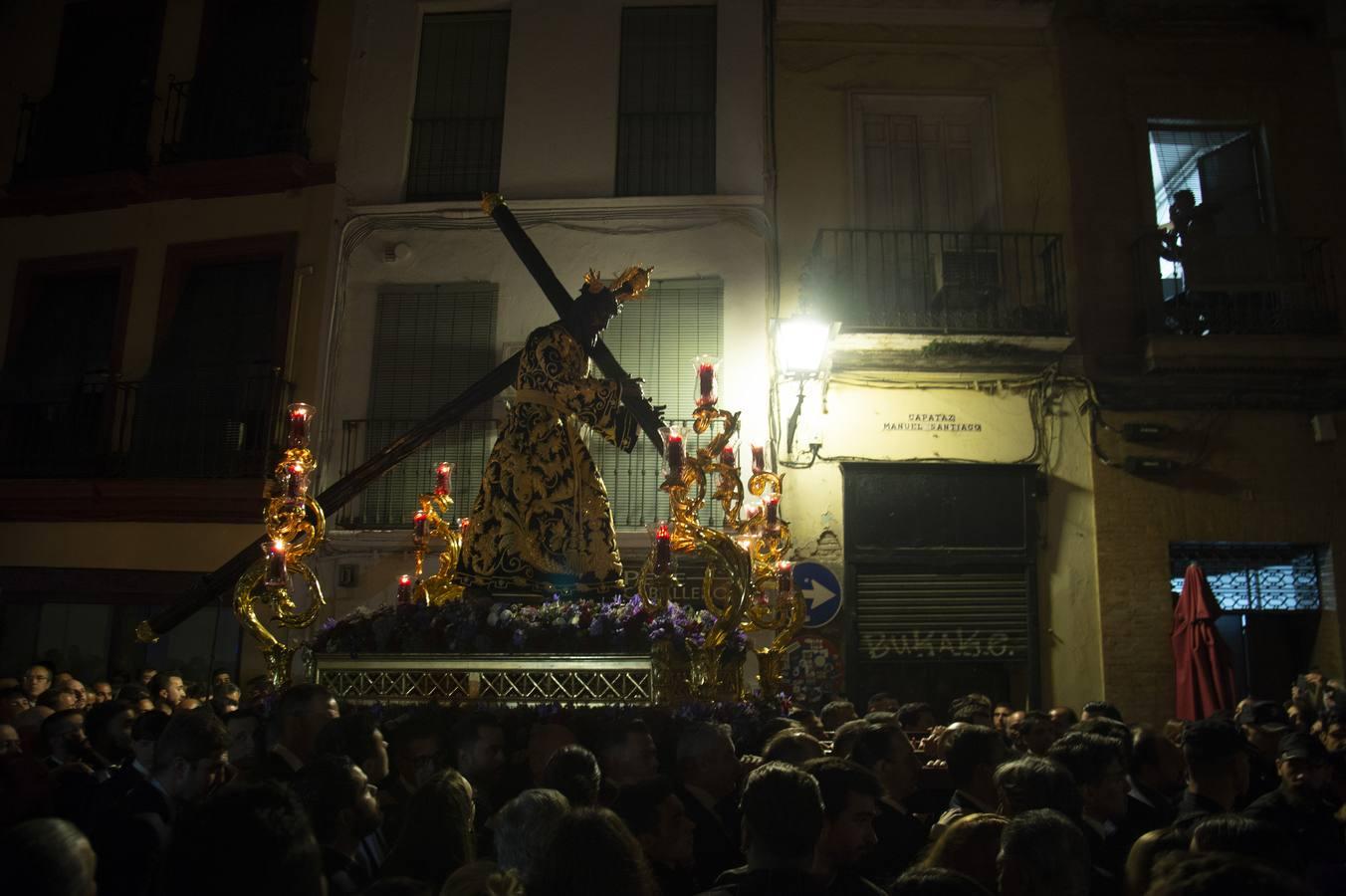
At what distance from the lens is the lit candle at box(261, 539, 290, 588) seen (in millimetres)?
6074

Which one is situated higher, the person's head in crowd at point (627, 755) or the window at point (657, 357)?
the window at point (657, 357)

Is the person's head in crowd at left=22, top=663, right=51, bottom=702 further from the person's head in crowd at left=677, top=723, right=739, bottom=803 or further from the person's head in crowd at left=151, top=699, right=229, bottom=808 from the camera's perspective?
the person's head in crowd at left=677, top=723, right=739, bottom=803

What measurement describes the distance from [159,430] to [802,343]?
25.6 ft

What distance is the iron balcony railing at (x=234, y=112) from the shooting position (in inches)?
529

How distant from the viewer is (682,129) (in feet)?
42.5

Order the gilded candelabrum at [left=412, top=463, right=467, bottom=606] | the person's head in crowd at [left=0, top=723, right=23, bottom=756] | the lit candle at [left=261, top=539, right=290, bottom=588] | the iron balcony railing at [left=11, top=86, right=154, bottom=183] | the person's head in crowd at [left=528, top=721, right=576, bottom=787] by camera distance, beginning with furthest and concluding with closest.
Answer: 1. the iron balcony railing at [left=11, top=86, right=154, bottom=183]
2. the gilded candelabrum at [left=412, top=463, right=467, bottom=606]
3. the lit candle at [left=261, top=539, right=290, bottom=588]
4. the person's head in crowd at [left=0, top=723, right=23, bottom=756]
5. the person's head in crowd at [left=528, top=721, right=576, bottom=787]

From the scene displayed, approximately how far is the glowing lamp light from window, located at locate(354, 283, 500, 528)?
3.48 meters

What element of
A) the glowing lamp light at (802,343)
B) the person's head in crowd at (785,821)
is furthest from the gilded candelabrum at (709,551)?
the glowing lamp light at (802,343)

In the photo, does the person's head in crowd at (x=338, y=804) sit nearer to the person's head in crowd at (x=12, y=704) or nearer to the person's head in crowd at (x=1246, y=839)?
the person's head in crowd at (x=1246, y=839)

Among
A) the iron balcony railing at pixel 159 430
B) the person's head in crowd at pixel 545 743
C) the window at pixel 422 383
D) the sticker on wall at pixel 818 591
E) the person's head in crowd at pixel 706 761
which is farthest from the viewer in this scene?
the iron balcony railing at pixel 159 430

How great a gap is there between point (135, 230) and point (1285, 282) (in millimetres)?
13901

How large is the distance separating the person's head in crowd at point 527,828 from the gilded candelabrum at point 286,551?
3562 mm

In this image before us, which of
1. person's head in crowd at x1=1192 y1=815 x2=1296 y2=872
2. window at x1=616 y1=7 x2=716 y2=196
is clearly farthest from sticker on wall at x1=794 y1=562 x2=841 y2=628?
person's head in crowd at x1=1192 y1=815 x2=1296 y2=872

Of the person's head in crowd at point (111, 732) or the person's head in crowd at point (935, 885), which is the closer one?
the person's head in crowd at point (935, 885)
